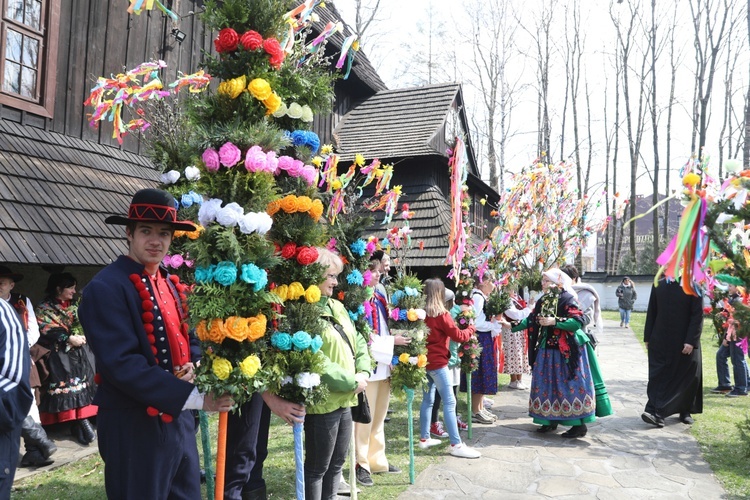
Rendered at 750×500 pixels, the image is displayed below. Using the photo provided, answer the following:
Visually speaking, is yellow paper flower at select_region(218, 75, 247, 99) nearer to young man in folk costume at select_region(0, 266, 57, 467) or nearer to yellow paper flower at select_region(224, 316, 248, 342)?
yellow paper flower at select_region(224, 316, 248, 342)

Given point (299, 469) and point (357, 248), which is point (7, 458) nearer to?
point (299, 469)

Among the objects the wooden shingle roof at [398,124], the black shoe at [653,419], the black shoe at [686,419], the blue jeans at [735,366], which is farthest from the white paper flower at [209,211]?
the wooden shingle roof at [398,124]

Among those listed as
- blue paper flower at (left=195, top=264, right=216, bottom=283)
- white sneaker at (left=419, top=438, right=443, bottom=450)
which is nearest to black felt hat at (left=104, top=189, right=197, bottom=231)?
Answer: blue paper flower at (left=195, top=264, right=216, bottom=283)

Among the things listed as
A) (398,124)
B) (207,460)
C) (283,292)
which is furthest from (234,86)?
(398,124)

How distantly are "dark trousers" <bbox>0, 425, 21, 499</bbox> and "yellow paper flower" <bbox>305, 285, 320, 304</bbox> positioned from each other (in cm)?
178

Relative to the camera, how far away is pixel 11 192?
6.27 m

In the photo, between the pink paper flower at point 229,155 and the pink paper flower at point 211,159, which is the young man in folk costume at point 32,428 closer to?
the pink paper flower at point 211,159

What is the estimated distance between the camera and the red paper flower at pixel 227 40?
3270 millimetres

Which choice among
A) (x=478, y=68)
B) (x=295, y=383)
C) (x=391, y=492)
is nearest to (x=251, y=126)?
(x=295, y=383)

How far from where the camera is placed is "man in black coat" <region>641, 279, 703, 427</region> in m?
7.51

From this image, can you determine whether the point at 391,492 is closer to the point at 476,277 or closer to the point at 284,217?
the point at 284,217

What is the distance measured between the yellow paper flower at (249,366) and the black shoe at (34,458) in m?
4.18

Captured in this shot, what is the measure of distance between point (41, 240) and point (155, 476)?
4.48 metres

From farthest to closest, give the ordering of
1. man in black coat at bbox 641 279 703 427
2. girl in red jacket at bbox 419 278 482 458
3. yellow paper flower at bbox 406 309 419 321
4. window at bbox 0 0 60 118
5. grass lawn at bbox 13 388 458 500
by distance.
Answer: man in black coat at bbox 641 279 703 427 → window at bbox 0 0 60 118 → girl in red jacket at bbox 419 278 482 458 → yellow paper flower at bbox 406 309 419 321 → grass lawn at bbox 13 388 458 500
